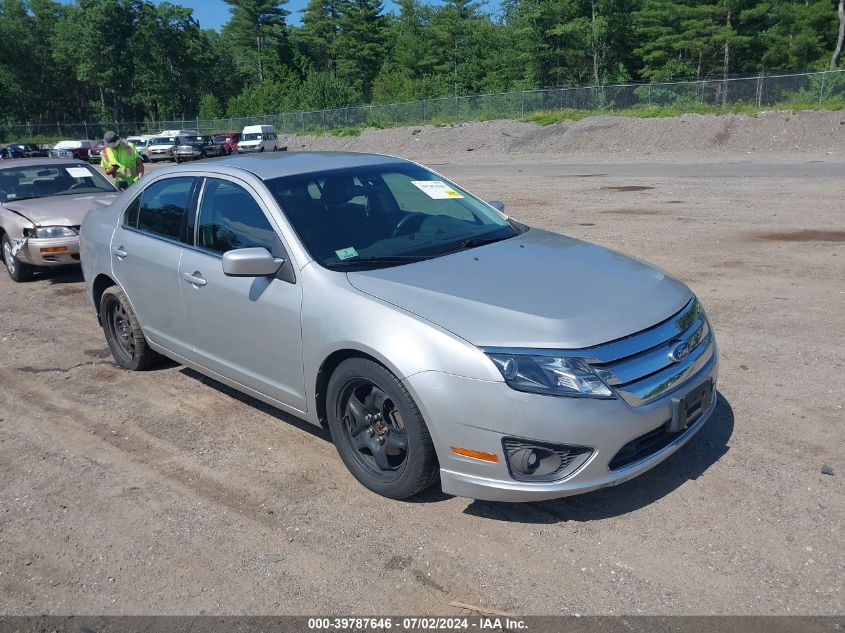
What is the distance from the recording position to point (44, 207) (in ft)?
31.7

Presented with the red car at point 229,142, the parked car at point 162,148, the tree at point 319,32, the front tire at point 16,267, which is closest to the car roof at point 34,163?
the front tire at point 16,267

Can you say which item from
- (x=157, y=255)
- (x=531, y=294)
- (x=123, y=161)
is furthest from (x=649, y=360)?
(x=123, y=161)

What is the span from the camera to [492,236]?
4668mm

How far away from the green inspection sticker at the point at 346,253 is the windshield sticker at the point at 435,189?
3.21ft

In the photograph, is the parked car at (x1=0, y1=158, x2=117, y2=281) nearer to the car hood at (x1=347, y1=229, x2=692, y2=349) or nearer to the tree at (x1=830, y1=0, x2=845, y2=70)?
the car hood at (x1=347, y1=229, x2=692, y2=349)

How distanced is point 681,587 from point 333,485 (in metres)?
1.91

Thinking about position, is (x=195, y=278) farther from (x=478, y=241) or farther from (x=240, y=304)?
(x=478, y=241)

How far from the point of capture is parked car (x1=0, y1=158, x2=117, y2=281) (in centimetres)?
929

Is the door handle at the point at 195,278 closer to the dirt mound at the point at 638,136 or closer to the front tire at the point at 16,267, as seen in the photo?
the front tire at the point at 16,267

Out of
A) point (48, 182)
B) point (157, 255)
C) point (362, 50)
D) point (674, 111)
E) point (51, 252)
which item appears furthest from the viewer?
point (362, 50)

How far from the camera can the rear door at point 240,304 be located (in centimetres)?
414

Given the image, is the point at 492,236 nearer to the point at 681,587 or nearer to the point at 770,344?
the point at 681,587

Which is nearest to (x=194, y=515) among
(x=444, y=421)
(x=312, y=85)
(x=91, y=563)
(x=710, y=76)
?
(x=91, y=563)

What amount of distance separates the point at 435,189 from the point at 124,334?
296cm
